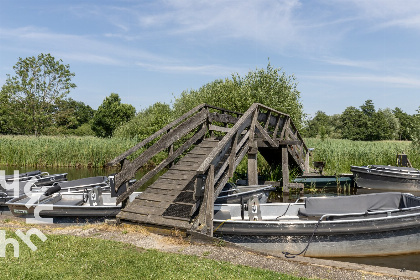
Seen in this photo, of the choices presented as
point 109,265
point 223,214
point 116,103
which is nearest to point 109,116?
point 116,103

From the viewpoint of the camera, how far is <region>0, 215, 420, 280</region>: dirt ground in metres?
6.46

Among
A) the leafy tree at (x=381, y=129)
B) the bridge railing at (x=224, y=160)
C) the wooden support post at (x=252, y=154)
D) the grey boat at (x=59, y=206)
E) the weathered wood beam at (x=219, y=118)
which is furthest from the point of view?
the leafy tree at (x=381, y=129)

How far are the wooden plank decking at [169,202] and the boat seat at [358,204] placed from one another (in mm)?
3686

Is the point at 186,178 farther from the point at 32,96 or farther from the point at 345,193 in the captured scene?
the point at 32,96

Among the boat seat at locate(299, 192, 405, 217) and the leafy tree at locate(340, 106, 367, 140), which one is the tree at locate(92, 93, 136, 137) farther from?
the boat seat at locate(299, 192, 405, 217)

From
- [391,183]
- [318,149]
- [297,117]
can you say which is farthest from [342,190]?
[297,117]

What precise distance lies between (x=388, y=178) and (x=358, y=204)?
1035cm

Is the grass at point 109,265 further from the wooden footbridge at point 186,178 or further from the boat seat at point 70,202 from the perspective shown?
the boat seat at point 70,202

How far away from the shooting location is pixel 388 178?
19453mm

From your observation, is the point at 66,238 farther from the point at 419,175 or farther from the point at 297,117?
the point at 297,117

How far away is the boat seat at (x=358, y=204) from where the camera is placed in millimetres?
10516

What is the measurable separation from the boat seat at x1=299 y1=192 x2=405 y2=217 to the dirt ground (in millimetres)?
3608

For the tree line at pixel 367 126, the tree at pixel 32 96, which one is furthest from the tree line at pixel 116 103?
the tree line at pixel 367 126

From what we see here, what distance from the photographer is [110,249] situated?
7035 mm
